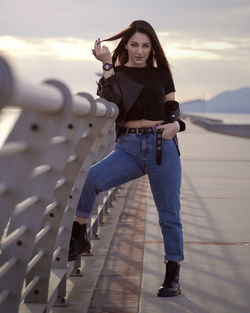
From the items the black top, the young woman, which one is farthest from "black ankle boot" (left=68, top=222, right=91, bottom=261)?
the black top

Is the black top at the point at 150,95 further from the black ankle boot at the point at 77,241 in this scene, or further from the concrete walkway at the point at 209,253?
the concrete walkway at the point at 209,253

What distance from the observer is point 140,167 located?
4863 mm

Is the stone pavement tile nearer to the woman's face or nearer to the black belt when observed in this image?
the black belt

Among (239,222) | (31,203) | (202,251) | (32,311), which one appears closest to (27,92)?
(31,203)

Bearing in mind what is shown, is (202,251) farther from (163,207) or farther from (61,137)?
(61,137)

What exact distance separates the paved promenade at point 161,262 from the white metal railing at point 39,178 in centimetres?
45

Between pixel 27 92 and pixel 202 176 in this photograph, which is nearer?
pixel 27 92

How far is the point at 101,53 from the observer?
16.2ft

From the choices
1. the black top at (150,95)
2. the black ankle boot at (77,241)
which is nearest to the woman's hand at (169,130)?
the black top at (150,95)

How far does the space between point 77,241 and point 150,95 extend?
111cm

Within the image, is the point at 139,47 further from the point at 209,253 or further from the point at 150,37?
the point at 209,253

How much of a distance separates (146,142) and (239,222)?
364 centimetres

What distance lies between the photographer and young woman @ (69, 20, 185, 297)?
187 inches

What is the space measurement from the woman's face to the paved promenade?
166cm
